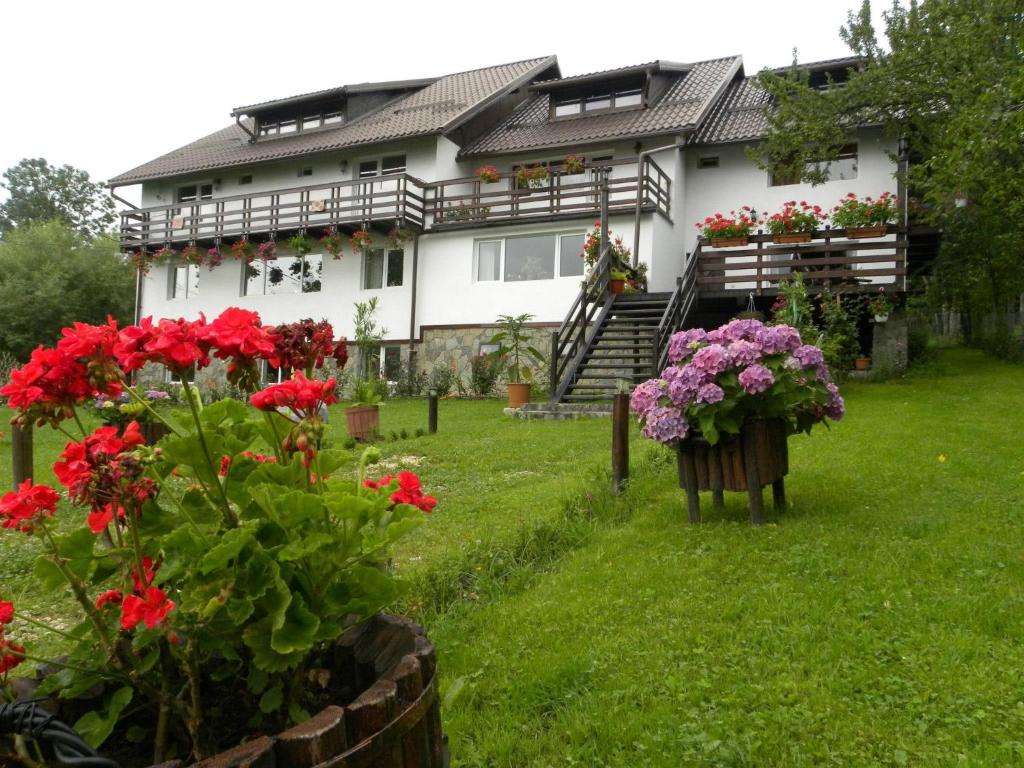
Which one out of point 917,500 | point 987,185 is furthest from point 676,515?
point 987,185

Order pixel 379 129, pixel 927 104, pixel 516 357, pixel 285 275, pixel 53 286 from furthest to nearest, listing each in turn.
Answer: pixel 53 286
pixel 285 275
pixel 379 129
pixel 516 357
pixel 927 104

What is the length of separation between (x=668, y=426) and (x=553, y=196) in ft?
46.8

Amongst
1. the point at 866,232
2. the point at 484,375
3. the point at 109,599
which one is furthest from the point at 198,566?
the point at 484,375

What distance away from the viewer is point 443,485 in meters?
7.36

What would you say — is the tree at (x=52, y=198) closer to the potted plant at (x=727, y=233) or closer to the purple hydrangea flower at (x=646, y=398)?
the potted plant at (x=727, y=233)

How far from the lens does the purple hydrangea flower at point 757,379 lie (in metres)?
4.78

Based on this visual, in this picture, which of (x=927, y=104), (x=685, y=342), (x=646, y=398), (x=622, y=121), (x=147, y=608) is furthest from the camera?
(x=622, y=121)

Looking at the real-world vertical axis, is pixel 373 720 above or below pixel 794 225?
below

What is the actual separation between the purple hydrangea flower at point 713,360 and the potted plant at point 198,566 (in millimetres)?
3570

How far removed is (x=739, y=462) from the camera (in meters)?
5.12

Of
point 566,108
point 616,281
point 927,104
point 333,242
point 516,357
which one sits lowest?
point 516,357

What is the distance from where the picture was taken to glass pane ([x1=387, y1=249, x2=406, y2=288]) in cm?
2045

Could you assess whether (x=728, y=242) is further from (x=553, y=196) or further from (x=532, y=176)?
(x=532, y=176)

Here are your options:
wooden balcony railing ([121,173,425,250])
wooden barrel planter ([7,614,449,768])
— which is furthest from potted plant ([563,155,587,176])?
wooden barrel planter ([7,614,449,768])
